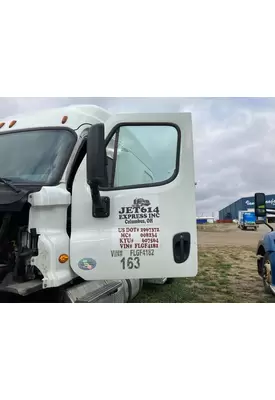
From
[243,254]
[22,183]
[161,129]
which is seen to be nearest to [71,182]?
[22,183]

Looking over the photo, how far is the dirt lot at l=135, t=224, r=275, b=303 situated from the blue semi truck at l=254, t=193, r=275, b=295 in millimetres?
231

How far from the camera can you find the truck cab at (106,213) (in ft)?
9.14

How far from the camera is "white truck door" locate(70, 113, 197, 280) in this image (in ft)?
9.16

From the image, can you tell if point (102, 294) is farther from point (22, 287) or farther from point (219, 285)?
point (219, 285)

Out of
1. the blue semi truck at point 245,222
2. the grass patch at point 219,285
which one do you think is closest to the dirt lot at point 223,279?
the grass patch at point 219,285

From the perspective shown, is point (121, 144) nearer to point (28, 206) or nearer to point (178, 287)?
point (28, 206)

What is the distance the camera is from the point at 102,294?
127 inches

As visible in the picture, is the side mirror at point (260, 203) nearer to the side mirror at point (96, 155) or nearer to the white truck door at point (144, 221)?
the white truck door at point (144, 221)

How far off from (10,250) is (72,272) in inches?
29.8

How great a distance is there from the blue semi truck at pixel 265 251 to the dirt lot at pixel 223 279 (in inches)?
9.1

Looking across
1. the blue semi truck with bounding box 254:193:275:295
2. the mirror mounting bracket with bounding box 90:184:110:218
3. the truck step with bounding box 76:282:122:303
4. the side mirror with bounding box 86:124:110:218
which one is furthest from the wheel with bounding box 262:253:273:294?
the side mirror with bounding box 86:124:110:218

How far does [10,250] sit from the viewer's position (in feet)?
10.3

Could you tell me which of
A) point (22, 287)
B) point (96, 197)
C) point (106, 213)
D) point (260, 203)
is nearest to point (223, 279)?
point (260, 203)

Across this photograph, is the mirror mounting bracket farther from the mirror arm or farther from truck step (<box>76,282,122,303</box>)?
truck step (<box>76,282,122,303</box>)
